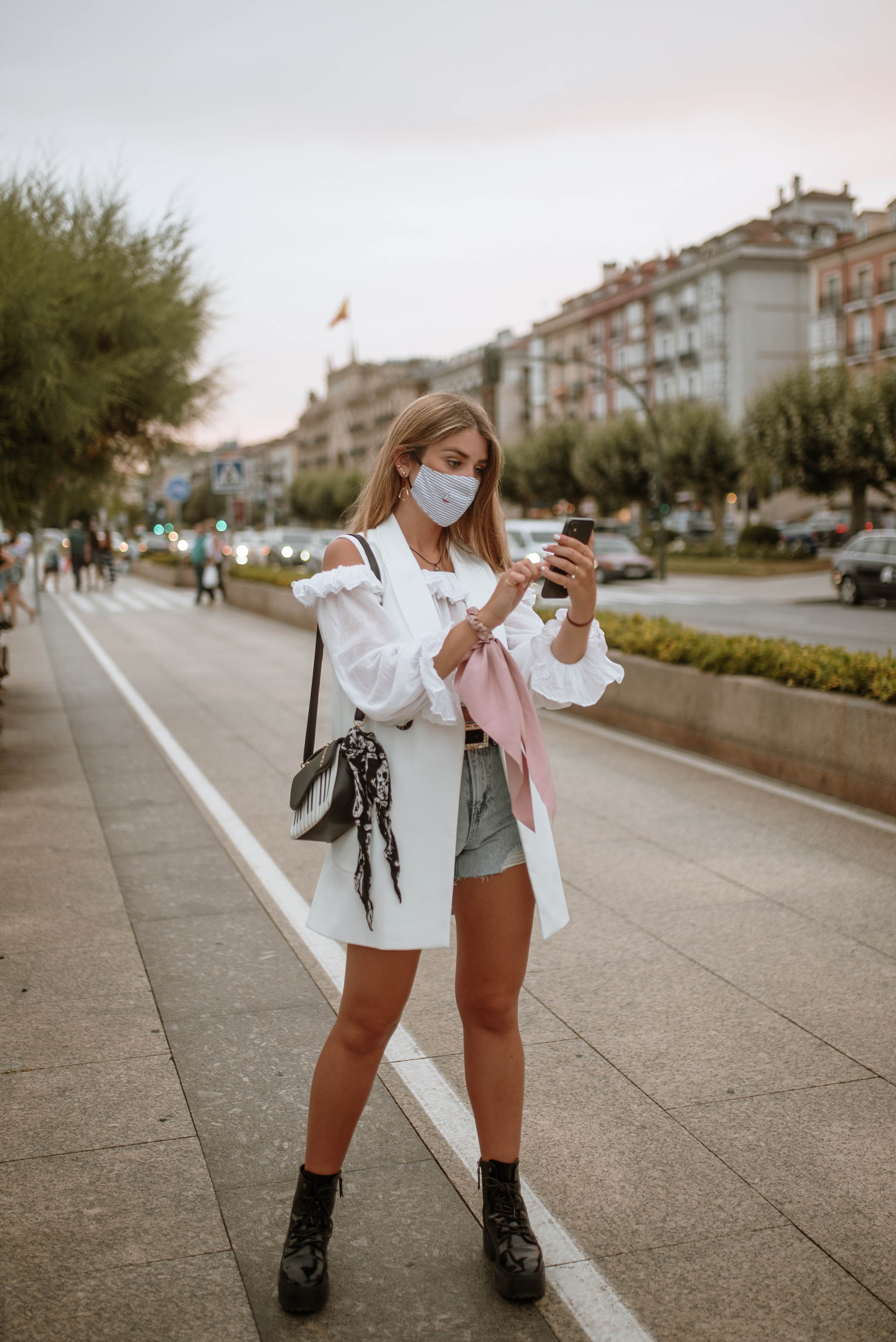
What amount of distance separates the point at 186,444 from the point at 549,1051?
1039 cm

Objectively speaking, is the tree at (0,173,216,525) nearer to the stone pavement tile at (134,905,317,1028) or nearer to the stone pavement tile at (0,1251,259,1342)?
the stone pavement tile at (134,905,317,1028)

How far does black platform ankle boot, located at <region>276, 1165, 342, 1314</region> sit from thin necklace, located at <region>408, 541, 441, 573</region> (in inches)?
51.3

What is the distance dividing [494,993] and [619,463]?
183ft

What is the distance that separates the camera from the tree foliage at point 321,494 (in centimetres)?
10644

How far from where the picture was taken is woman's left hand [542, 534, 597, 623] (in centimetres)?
256

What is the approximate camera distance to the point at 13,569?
2020 cm

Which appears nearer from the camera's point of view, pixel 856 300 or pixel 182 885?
pixel 182 885

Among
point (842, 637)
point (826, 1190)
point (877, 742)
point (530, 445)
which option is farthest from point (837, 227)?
point (826, 1190)

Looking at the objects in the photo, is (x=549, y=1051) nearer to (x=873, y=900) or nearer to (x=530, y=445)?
(x=873, y=900)

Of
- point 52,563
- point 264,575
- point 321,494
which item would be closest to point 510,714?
point 264,575

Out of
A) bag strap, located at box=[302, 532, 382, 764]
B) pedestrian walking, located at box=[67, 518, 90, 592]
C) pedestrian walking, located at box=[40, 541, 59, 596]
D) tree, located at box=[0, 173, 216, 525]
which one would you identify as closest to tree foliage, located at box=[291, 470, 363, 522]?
pedestrian walking, located at box=[40, 541, 59, 596]

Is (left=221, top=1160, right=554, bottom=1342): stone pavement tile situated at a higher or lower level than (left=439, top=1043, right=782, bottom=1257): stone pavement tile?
higher

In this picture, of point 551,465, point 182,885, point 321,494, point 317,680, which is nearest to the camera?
point 317,680

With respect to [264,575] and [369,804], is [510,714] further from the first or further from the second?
[264,575]
